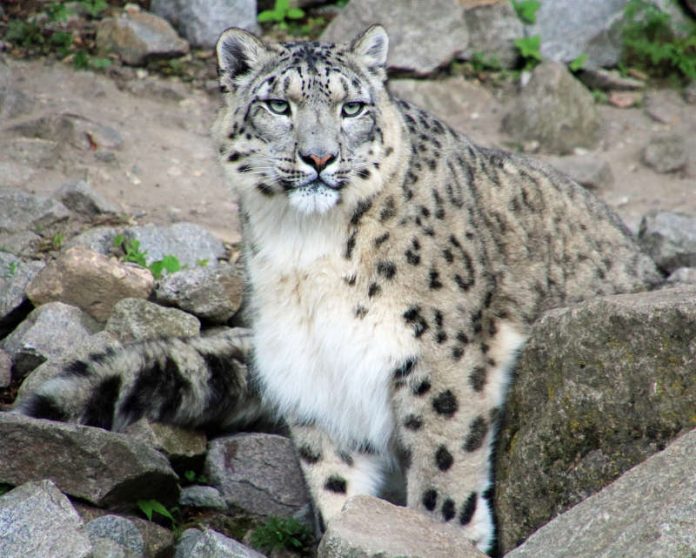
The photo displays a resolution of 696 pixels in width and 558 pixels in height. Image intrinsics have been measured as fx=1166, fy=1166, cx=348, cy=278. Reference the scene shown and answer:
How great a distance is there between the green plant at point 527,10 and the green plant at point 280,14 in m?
1.65

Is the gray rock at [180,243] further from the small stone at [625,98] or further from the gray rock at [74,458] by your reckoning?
the small stone at [625,98]

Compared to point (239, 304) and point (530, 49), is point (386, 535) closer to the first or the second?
point (239, 304)

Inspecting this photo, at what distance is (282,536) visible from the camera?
4133 millimetres

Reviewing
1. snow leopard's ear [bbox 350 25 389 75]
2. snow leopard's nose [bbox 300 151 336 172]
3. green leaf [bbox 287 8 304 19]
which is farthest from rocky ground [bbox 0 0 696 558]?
snow leopard's ear [bbox 350 25 389 75]

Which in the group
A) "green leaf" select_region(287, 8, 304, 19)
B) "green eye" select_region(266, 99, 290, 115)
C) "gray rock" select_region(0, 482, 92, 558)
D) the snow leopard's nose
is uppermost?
"green eye" select_region(266, 99, 290, 115)

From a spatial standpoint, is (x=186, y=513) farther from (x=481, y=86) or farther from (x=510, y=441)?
(x=481, y=86)

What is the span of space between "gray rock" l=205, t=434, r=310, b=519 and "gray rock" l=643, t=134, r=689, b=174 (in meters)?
4.24

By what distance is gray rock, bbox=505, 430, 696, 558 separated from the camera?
8.71ft

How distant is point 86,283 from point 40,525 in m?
1.88

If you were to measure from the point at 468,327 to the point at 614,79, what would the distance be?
539 centimetres

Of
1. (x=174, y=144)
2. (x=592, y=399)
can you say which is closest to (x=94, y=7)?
(x=174, y=144)

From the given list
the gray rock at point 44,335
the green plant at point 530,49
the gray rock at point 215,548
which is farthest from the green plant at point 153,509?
the green plant at point 530,49

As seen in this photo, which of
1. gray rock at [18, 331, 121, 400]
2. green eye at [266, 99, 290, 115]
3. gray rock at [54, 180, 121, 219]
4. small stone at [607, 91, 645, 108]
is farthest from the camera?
small stone at [607, 91, 645, 108]

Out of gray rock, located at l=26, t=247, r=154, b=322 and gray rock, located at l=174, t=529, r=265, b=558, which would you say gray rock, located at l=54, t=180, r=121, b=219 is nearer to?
gray rock, located at l=26, t=247, r=154, b=322
